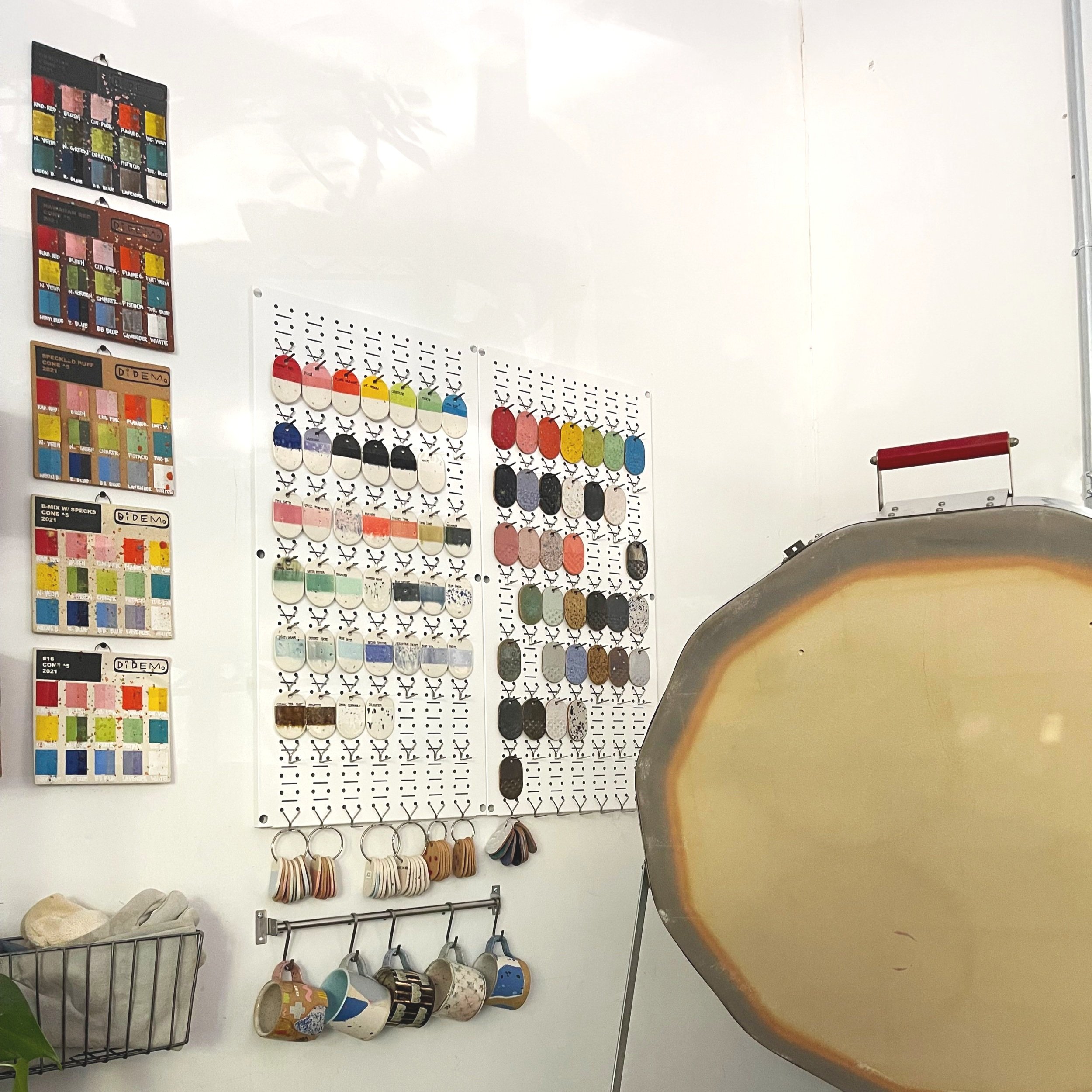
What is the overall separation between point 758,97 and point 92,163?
5.60ft

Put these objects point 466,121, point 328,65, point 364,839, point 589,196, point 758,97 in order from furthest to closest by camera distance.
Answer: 1. point 758,97
2. point 589,196
3. point 466,121
4. point 328,65
5. point 364,839

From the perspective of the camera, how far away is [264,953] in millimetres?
1908

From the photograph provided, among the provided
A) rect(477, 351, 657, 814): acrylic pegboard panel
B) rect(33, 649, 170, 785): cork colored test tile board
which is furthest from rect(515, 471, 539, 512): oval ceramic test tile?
rect(33, 649, 170, 785): cork colored test tile board

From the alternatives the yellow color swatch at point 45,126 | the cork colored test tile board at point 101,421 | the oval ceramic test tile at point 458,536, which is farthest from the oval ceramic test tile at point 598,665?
the yellow color swatch at point 45,126

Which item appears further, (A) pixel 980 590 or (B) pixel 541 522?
(B) pixel 541 522

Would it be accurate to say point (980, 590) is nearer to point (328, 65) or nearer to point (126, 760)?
point (126, 760)

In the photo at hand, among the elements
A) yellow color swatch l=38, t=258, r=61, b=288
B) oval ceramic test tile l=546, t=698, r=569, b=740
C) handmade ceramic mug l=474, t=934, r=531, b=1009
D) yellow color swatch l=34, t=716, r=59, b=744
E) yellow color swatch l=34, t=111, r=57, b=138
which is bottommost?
handmade ceramic mug l=474, t=934, r=531, b=1009

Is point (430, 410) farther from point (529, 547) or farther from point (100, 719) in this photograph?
point (100, 719)

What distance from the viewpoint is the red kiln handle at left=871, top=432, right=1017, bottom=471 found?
187 centimetres

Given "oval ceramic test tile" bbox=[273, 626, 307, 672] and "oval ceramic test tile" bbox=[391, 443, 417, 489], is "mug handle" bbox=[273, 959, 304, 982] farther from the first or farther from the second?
"oval ceramic test tile" bbox=[391, 443, 417, 489]

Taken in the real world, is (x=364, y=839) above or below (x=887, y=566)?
below

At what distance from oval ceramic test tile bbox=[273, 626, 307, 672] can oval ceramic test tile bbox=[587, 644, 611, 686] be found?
25.4 inches

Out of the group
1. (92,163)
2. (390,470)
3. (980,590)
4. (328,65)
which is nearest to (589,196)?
(328,65)

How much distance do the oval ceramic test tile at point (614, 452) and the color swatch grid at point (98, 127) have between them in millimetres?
993
